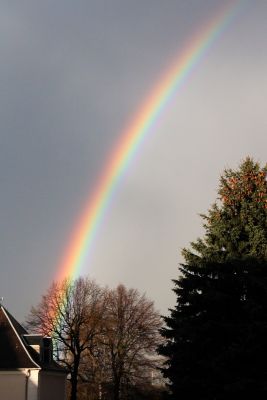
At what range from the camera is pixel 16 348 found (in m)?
42.6

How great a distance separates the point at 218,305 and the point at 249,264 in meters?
2.23

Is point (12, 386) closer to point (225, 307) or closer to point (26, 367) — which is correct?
point (26, 367)

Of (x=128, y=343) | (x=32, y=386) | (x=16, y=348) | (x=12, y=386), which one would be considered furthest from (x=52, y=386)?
(x=128, y=343)

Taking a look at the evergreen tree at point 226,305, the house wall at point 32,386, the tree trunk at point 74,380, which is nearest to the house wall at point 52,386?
the house wall at point 32,386

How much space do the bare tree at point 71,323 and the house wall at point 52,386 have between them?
4940mm

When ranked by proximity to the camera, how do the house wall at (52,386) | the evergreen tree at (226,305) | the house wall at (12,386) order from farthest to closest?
1. the house wall at (52,386)
2. the house wall at (12,386)
3. the evergreen tree at (226,305)

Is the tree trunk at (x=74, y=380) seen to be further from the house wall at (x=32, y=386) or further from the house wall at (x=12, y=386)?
the house wall at (x=12, y=386)

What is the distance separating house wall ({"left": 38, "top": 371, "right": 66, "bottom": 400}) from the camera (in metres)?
41.6

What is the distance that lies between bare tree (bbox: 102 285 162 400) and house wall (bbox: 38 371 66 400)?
336 inches

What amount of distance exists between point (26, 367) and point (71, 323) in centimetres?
1277

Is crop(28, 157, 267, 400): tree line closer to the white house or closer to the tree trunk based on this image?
the white house

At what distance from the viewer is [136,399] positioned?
53.8 m

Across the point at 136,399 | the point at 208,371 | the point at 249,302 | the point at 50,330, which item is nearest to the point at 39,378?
the point at 50,330

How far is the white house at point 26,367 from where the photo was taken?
133 feet
